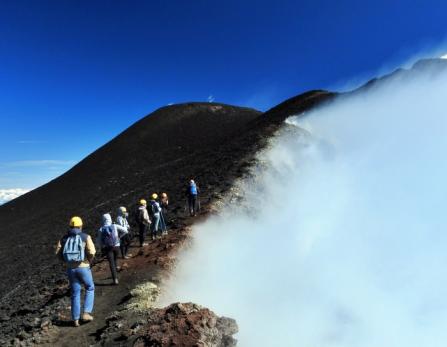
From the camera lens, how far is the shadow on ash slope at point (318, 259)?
593 inches

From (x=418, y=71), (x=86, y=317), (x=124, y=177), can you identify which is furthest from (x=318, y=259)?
(x=418, y=71)

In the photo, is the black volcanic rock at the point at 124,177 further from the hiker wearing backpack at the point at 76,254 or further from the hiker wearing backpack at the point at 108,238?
the hiker wearing backpack at the point at 76,254

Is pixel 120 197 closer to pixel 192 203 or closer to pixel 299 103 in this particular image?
pixel 192 203

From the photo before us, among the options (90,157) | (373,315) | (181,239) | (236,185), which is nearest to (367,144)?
(236,185)

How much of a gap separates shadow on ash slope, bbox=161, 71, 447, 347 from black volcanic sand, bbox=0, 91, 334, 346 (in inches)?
66.0

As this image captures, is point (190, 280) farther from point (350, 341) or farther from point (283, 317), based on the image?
point (350, 341)

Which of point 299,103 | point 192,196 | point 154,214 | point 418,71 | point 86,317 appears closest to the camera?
point 86,317

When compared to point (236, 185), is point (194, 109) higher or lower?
higher

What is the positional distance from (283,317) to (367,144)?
134 feet

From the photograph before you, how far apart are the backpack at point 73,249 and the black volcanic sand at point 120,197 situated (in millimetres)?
1944

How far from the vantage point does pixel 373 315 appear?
20.1 metres

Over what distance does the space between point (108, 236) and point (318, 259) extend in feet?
43.8

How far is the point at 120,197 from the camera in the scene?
145ft

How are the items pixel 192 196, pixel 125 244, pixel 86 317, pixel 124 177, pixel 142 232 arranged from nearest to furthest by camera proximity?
pixel 86 317 → pixel 125 244 → pixel 142 232 → pixel 192 196 → pixel 124 177
